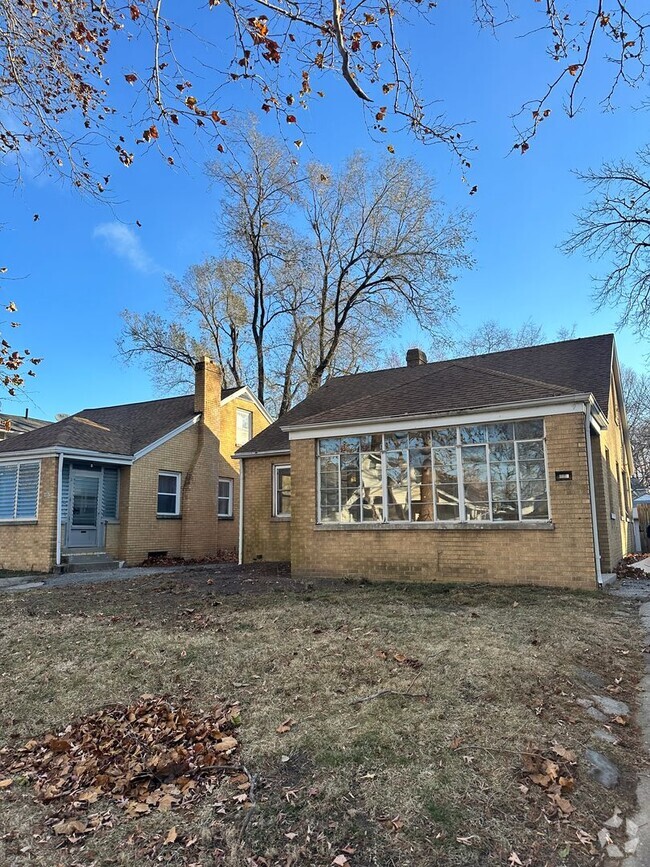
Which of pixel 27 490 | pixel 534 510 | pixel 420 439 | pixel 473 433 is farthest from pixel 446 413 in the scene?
pixel 27 490

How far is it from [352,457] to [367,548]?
1.96 meters

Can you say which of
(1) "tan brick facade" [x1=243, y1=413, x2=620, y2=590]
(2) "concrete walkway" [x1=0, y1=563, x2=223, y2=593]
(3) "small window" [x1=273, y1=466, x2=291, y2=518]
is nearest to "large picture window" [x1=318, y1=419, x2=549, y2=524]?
(1) "tan brick facade" [x1=243, y1=413, x2=620, y2=590]

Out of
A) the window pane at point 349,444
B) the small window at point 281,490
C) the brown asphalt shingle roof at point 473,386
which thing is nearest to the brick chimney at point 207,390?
the brown asphalt shingle roof at point 473,386

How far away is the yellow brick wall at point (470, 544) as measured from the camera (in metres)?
10.1

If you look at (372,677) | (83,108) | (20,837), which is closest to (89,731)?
(20,837)

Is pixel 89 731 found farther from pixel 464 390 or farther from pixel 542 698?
pixel 464 390

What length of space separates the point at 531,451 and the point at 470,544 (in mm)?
2090

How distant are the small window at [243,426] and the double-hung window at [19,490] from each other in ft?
26.5

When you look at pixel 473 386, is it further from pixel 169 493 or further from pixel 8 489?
pixel 8 489

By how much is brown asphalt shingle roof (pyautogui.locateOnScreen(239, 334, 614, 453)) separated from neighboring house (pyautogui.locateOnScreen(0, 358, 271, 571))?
3.76m

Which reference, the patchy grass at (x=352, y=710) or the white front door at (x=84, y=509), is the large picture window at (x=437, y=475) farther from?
the white front door at (x=84, y=509)

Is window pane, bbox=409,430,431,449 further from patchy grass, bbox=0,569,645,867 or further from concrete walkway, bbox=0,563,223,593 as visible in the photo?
concrete walkway, bbox=0,563,223,593

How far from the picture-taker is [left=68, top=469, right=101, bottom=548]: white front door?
16797mm

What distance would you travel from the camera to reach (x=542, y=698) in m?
4.76
